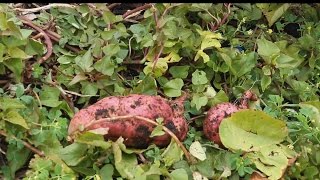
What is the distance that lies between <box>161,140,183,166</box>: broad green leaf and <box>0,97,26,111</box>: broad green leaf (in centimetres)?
39

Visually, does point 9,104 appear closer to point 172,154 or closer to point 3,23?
point 3,23

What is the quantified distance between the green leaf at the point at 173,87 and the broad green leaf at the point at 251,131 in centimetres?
23

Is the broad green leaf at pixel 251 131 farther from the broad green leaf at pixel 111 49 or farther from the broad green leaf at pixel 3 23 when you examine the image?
the broad green leaf at pixel 3 23

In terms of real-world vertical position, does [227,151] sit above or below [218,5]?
below

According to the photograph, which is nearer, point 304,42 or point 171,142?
point 171,142

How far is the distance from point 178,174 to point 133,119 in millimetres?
190

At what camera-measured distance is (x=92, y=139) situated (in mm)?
1683

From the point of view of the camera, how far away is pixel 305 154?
1819 mm

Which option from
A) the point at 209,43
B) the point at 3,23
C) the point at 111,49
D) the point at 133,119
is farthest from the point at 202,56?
the point at 3,23

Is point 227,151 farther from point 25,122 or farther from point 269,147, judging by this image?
point 25,122

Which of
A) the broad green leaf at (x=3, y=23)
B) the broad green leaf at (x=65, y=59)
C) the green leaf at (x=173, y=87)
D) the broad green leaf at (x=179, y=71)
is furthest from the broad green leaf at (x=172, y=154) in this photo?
the broad green leaf at (x=3, y=23)

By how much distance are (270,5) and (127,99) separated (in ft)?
2.37

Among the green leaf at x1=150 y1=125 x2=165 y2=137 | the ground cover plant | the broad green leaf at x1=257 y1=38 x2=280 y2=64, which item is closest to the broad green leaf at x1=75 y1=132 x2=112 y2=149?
the ground cover plant

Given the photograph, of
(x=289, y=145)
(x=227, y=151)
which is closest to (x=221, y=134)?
(x=227, y=151)
